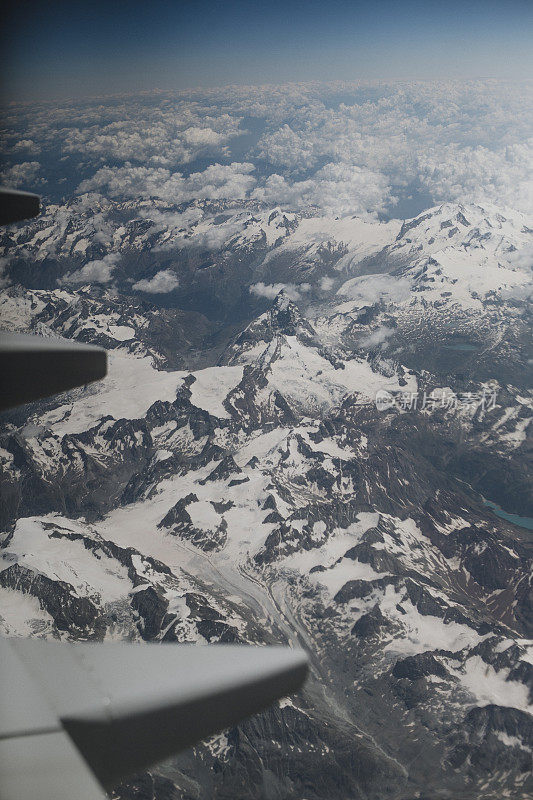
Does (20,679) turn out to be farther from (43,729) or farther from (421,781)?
(421,781)

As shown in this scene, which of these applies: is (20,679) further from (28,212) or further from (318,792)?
(318,792)

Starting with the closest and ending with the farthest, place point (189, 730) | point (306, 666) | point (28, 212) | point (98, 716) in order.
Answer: point (98, 716)
point (189, 730)
point (306, 666)
point (28, 212)

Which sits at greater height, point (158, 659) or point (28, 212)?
point (28, 212)

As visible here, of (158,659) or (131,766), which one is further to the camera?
(158,659)

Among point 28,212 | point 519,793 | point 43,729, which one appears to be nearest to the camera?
point 43,729

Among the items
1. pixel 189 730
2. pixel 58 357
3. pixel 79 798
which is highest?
pixel 58 357

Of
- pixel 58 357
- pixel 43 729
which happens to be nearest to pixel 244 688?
pixel 43 729

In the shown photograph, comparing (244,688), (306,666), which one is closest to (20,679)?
(244,688)
